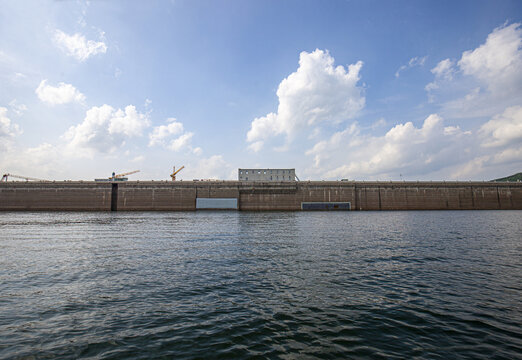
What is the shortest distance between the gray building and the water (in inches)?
3492

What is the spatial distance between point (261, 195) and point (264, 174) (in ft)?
75.2

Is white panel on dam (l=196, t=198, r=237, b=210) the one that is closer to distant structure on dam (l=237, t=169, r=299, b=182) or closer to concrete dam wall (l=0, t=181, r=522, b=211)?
concrete dam wall (l=0, t=181, r=522, b=211)

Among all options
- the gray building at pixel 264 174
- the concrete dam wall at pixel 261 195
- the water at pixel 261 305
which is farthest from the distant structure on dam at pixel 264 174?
the water at pixel 261 305

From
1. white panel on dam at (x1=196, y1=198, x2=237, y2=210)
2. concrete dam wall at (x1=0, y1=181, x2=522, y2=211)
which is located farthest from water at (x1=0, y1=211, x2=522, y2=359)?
concrete dam wall at (x1=0, y1=181, x2=522, y2=211)

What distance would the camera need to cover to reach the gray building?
106 m

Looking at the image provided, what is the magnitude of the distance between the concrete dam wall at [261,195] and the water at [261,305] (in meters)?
67.1

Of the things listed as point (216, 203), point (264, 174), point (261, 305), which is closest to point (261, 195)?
point (216, 203)

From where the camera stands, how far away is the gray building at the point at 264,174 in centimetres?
10562

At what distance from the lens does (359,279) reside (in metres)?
11.7

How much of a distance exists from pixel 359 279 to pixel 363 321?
422 centimetres

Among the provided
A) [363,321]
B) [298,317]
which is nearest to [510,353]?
[363,321]

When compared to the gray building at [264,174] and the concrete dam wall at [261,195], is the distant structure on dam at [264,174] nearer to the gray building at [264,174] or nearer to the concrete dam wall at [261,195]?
the gray building at [264,174]

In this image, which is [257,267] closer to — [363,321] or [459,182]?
[363,321]

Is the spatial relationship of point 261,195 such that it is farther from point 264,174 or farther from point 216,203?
point 264,174
